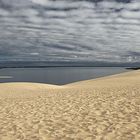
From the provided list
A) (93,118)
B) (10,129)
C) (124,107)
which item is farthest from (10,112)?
(124,107)

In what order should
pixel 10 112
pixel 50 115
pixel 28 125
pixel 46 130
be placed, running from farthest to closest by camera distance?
pixel 10 112
pixel 50 115
pixel 28 125
pixel 46 130

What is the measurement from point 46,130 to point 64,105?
540cm

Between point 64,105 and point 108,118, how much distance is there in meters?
4.34

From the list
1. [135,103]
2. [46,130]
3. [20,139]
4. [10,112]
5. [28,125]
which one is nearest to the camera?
[20,139]

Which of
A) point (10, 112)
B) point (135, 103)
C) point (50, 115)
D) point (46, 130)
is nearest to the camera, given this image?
point (46, 130)

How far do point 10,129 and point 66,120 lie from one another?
2.42m

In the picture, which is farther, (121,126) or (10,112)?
(10,112)

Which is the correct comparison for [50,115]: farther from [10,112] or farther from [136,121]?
[136,121]

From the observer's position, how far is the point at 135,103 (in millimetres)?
15836

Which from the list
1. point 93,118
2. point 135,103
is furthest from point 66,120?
point 135,103

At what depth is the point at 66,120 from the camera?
41.6ft

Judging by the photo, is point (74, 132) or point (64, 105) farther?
point (64, 105)

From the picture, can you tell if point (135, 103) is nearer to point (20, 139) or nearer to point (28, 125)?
point (28, 125)

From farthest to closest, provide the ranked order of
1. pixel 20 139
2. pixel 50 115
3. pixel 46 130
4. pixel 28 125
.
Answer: pixel 50 115, pixel 28 125, pixel 46 130, pixel 20 139
